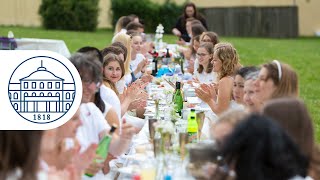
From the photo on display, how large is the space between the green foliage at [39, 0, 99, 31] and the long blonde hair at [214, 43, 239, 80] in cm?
2113

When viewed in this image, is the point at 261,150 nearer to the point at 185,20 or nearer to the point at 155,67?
the point at 155,67

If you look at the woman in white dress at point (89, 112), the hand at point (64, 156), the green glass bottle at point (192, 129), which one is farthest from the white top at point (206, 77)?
the hand at point (64, 156)

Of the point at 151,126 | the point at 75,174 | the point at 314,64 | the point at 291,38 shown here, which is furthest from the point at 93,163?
the point at 291,38

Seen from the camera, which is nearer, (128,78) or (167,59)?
(128,78)

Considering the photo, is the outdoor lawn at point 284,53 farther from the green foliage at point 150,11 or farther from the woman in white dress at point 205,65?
the woman in white dress at point 205,65

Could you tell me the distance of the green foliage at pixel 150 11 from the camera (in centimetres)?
2870

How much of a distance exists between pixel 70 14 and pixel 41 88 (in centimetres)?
2329

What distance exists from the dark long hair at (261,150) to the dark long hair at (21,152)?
2.33 ft

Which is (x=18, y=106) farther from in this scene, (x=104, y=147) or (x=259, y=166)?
(x=259, y=166)

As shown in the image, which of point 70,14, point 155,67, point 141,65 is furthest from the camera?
point 70,14

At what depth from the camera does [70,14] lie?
28078 mm

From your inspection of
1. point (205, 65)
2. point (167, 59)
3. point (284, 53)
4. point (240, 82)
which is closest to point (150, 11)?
point (284, 53)

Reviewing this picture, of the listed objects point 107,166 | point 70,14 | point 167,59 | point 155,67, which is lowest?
point 107,166

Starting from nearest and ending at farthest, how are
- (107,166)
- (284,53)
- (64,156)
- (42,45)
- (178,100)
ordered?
(64,156), (107,166), (178,100), (42,45), (284,53)
